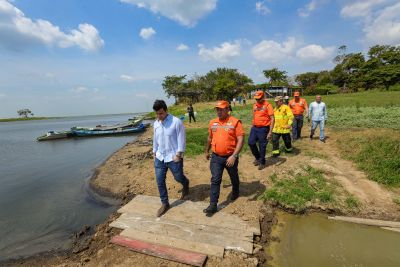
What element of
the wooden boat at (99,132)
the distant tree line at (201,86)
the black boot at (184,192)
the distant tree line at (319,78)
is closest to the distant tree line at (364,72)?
the distant tree line at (319,78)

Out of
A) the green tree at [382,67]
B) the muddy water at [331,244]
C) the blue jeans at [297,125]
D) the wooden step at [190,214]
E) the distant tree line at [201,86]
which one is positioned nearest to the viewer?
the muddy water at [331,244]

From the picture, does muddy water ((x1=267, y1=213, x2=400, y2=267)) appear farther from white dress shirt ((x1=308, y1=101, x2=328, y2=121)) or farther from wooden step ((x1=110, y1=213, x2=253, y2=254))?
white dress shirt ((x1=308, y1=101, x2=328, y2=121))

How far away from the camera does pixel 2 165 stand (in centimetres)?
1438

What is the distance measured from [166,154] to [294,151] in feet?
17.5

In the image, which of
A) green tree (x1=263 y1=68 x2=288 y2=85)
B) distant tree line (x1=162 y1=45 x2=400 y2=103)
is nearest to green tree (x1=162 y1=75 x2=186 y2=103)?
distant tree line (x1=162 y1=45 x2=400 y2=103)

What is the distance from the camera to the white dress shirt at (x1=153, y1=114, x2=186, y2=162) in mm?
4594

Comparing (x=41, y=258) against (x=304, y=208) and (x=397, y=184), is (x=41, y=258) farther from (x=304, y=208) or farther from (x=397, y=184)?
(x=397, y=184)

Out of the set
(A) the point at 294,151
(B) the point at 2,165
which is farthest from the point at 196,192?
(B) the point at 2,165

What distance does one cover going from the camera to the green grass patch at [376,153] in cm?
613

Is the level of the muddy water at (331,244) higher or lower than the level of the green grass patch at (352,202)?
lower

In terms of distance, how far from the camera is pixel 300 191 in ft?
17.7

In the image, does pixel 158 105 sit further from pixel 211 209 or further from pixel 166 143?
pixel 211 209

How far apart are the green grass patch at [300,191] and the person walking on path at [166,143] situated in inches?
85.3

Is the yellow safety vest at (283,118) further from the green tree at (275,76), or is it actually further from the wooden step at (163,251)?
the green tree at (275,76)
